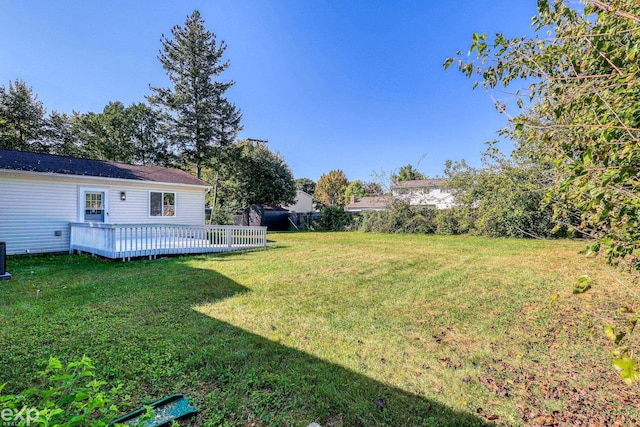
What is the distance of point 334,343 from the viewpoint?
337 centimetres

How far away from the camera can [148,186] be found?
12156 millimetres

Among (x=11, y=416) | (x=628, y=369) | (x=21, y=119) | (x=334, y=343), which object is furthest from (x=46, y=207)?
(x=21, y=119)

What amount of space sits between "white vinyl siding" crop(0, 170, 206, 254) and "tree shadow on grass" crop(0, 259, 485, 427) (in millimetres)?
6652

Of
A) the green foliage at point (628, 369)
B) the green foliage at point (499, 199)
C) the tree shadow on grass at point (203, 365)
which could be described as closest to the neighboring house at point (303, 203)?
the green foliage at point (499, 199)

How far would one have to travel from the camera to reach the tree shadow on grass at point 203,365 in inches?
88.2

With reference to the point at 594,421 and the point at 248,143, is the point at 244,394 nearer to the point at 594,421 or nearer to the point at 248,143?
the point at 594,421

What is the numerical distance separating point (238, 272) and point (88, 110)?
1063 inches

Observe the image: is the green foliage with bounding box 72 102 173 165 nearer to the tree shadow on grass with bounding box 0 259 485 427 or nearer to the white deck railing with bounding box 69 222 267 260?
the white deck railing with bounding box 69 222 267 260

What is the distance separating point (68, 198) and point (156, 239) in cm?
420

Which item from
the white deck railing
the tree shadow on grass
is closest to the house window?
the white deck railing

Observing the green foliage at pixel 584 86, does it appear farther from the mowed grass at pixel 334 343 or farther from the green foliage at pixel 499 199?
the green foliage at pixel 499 199

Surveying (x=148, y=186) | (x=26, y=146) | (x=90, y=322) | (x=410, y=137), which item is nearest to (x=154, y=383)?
(x=90, y=322)

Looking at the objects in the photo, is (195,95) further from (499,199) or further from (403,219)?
(499,199)

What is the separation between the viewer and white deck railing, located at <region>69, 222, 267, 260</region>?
8.25 meters
